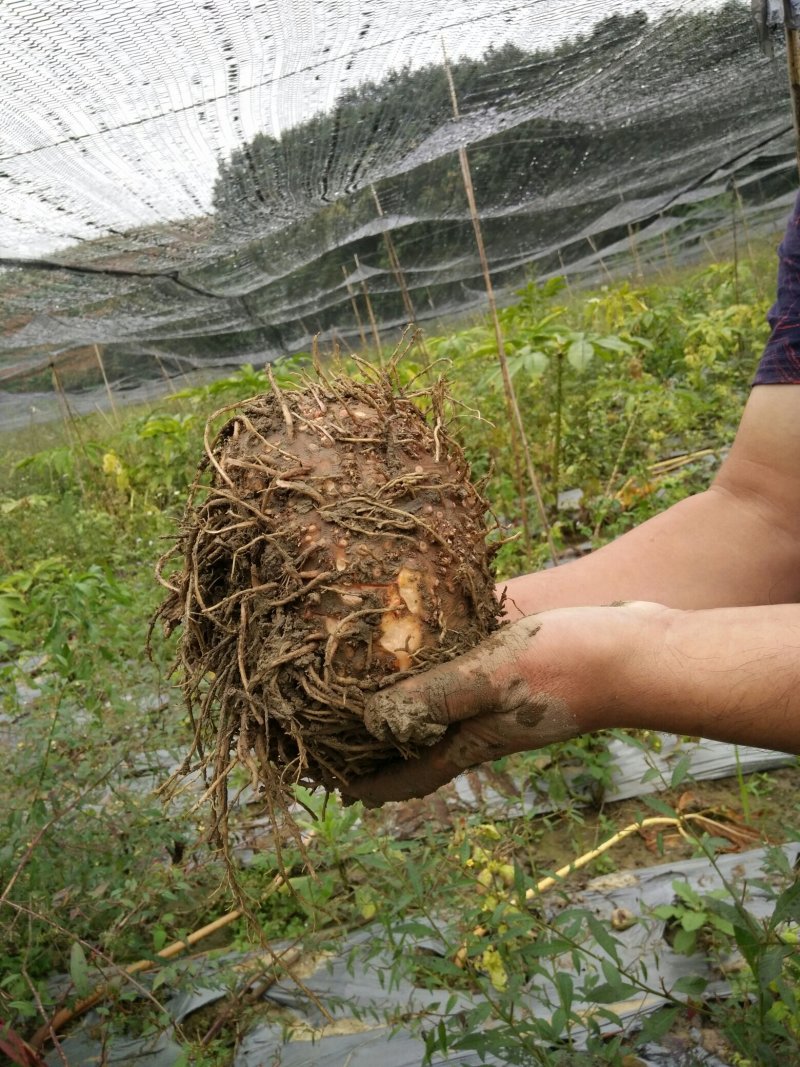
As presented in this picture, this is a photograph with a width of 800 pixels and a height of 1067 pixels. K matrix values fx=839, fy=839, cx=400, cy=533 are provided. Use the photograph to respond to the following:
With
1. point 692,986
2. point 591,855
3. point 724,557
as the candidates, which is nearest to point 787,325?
point 724,557

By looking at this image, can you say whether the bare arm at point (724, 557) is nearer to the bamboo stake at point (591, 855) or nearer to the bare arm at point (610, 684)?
the bare arm at point (610, 684)

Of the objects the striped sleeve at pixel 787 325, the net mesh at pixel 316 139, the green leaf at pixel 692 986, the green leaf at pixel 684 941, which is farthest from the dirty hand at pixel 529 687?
the net mesh at pixel 316 139

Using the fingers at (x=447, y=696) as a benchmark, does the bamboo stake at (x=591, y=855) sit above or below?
below

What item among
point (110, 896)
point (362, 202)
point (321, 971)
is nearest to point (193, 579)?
point (110, 896)

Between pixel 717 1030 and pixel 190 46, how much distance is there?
3.50 m

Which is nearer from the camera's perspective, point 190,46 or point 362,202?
point 190,46

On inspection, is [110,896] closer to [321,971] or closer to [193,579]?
[321,971]

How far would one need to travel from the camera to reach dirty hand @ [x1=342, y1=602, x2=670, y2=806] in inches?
49.8

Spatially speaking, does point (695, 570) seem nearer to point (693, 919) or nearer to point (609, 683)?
point (609, 683)

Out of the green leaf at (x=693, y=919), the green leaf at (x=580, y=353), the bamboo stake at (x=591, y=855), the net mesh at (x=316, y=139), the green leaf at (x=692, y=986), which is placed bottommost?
the bamboo stake at (x=591, y=855)

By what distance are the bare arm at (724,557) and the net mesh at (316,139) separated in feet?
4.29

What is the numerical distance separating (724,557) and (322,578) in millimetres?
883

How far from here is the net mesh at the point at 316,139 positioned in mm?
3227

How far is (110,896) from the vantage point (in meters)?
2.03
